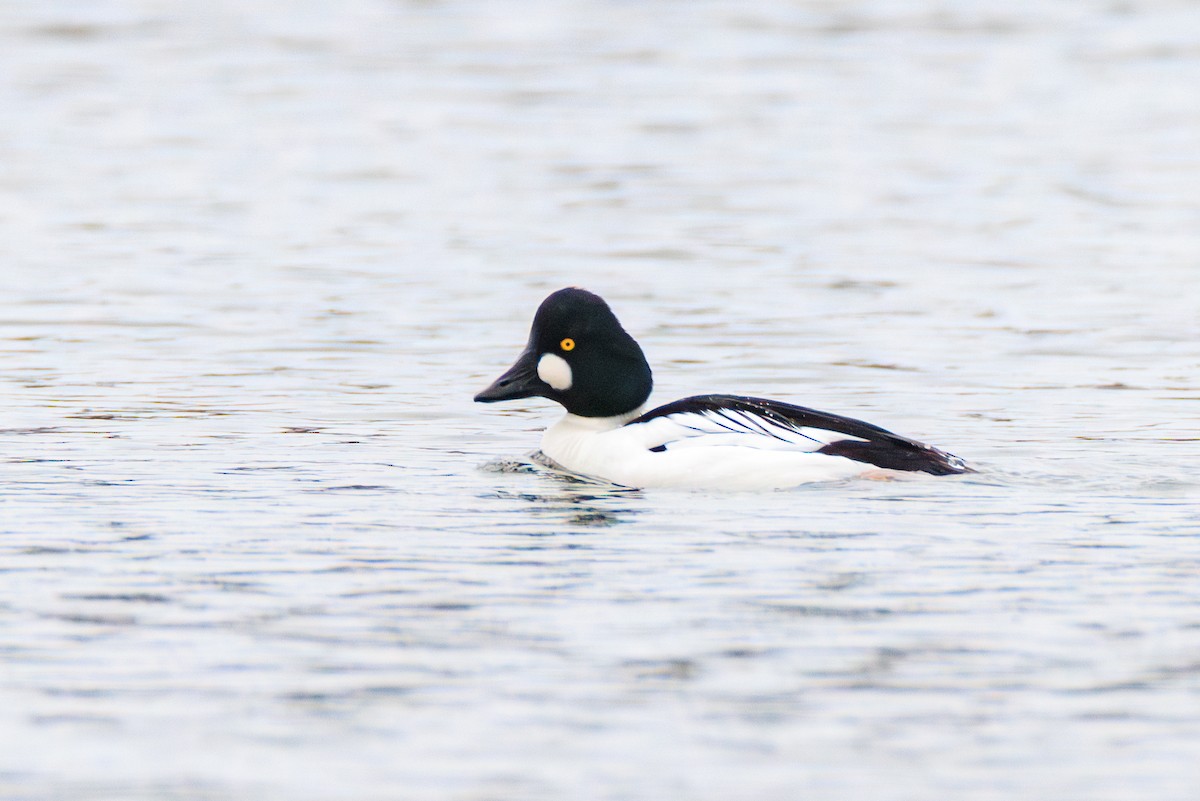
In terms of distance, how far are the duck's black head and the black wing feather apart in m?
0.42

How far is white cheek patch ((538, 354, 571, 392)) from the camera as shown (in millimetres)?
10992

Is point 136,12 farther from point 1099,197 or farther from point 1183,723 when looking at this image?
point 1183,723

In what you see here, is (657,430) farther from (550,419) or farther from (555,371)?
(550,419)

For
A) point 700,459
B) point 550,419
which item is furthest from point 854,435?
point 550,419

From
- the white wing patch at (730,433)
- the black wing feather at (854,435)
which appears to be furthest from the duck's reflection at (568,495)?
the black wing feather at (854,435)

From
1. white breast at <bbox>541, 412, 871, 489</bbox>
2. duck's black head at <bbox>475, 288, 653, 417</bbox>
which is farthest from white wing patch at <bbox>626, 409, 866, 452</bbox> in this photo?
duck's black head at <bbox>475, 288, 653, 417</bbox>

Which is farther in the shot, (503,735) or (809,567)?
(809,567)

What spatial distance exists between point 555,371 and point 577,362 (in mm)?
116

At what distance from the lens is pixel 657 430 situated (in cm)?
1055

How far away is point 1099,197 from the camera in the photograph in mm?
21641

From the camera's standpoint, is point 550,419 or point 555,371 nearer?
point 555,371

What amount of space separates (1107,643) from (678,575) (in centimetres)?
168

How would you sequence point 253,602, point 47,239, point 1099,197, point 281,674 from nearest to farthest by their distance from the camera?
point 281,674 < point 253,602 < point 47,239 < point 1099,197

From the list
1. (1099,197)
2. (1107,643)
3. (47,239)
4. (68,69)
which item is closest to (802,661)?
(1107,643)
